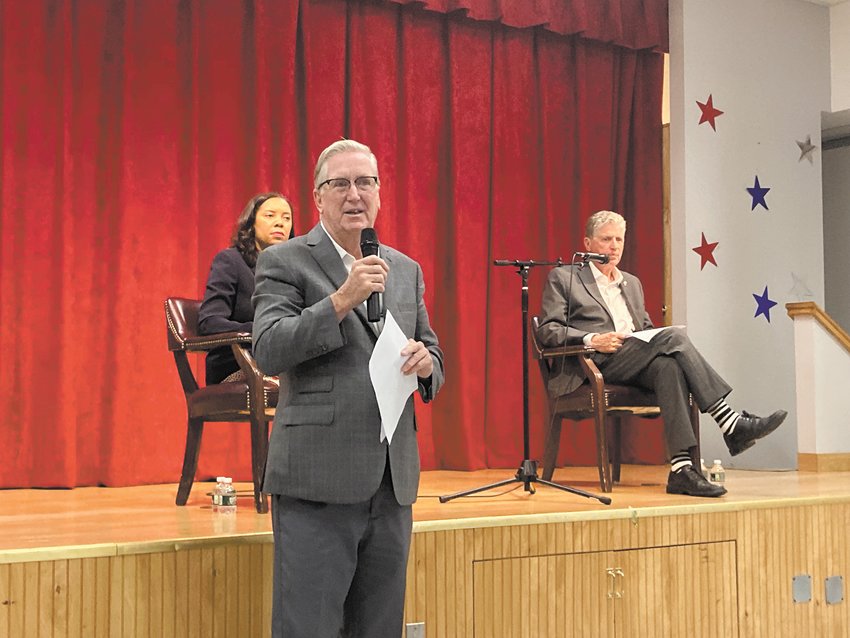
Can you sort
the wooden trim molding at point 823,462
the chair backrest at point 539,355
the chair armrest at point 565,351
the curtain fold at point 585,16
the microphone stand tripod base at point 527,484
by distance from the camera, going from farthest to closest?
the curtain fold at point 585,16 < the wooden trim molding at point 823,462 < the chair backrest at point 539,355 < the chair armrest at point 565,351 < the microphone stand tripod base at point 527,484

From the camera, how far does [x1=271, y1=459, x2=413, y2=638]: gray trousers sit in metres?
1.89

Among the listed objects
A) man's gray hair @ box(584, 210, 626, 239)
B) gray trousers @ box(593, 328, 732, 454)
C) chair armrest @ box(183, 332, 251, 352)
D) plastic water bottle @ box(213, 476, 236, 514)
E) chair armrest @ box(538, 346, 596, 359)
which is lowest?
plastic water bottle @ box(213, 476, 236, 514)

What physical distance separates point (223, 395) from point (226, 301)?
1.19 ft

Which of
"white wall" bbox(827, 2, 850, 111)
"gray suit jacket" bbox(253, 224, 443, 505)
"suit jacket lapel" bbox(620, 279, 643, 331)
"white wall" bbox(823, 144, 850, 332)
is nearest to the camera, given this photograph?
"gray suit jacket" bbox(253, 224, 443, 505)

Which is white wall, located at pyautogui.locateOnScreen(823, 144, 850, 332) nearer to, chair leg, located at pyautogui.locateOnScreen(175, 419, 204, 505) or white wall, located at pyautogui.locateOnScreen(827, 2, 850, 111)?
white wall, located at pyautogui.locateOnScreen(827, 2, 850, 111)

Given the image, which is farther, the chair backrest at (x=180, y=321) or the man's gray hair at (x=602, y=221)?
the man's gray hair at (x=602, y=221)

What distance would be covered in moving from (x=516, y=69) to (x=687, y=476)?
113 inches

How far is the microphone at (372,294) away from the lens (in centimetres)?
186

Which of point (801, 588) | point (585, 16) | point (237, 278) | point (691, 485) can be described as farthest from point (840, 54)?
point (237, 278)

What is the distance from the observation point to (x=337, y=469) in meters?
1.88

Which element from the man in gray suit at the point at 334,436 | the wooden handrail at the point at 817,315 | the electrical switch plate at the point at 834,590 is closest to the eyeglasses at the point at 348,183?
the man in gray suit at the point at 334,436

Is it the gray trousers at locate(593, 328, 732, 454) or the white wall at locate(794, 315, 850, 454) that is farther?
the white wall at locate(794, 315, 850, 454)

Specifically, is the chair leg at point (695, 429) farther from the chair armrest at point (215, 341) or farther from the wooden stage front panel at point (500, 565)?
the chair armrest at point (215, 341)

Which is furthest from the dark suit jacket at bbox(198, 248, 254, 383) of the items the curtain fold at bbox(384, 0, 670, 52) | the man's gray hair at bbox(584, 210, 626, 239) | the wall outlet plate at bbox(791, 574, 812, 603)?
the curtain fold at bbox(384, 0, 670, 52)
